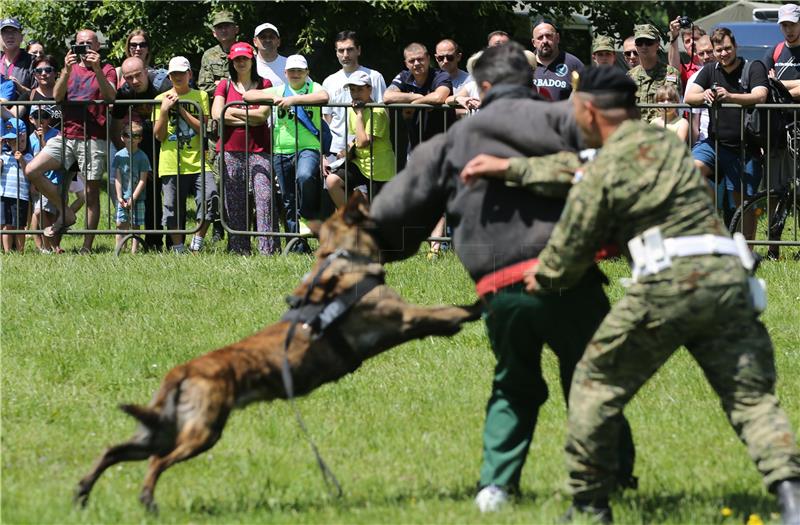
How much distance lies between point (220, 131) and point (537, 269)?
23.6ft

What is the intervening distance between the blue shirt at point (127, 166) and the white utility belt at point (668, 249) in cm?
845

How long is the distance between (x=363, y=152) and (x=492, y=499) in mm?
6650

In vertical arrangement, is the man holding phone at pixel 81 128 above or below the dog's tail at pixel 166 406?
above

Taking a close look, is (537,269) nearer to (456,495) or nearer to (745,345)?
(745,345)

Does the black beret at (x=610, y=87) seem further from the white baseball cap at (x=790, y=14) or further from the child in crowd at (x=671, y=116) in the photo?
A: the white baseball cap at (x=790, y=14)

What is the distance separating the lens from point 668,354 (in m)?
5.23

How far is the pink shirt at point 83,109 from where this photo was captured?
1232 cm

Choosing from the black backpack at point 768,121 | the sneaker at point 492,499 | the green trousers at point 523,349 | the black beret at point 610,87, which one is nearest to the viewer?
the black beret at point 610,87

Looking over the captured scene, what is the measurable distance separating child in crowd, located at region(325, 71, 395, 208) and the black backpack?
3.36 meters

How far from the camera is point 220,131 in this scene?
39.3 ft

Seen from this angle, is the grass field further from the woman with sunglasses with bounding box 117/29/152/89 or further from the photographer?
the photographer

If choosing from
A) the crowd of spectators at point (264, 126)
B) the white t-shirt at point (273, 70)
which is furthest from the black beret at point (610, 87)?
the white t-shirt at point (273, 70)

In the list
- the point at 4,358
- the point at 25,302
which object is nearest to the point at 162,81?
the point at 25,302

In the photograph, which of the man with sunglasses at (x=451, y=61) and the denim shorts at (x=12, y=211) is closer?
the man with sunglasses at (x=451, y=61)
